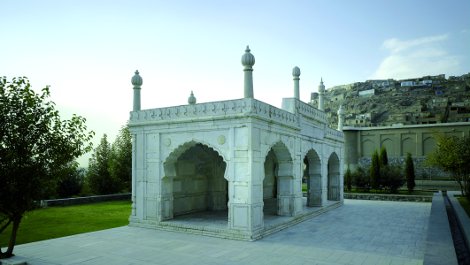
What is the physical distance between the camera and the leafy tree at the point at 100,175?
1098 inches

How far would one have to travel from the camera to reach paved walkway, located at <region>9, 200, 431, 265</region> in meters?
9.09

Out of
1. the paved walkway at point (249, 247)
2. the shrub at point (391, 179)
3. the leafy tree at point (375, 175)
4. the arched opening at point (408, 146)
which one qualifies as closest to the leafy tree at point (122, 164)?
the paved walkway at point (249, 247)

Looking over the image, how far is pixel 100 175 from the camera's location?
28.2 metres

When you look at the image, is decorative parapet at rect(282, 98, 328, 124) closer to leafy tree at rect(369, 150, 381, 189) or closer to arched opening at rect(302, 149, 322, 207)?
arched opening at rect(302, 149, 322, 207)

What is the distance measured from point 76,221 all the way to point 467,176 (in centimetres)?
2523

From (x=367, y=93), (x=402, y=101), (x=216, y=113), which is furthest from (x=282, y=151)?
(x=367, y=93)

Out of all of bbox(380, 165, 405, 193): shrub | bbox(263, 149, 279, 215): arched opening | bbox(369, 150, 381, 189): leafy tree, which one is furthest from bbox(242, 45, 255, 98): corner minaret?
bbox(369, 150, 381, 189): leafy tree

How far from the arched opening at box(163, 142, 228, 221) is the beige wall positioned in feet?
117

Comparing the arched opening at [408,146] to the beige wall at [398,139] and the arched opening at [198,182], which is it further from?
the arched opening at [198,182]

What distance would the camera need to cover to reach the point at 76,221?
15859mm

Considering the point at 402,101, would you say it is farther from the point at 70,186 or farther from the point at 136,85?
the point at 136,85

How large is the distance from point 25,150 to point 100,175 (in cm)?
2067

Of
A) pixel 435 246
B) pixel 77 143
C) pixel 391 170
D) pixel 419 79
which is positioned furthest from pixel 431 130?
pixel 419 79

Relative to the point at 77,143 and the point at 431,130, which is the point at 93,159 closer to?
the point at 77,143
